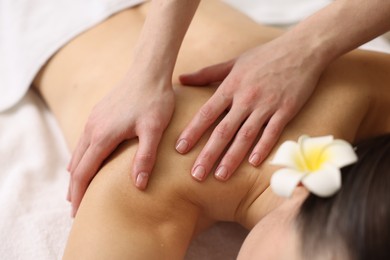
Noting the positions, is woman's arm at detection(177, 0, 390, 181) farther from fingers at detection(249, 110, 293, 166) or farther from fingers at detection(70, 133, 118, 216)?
fingers at detection(70, 133, 118, 216)

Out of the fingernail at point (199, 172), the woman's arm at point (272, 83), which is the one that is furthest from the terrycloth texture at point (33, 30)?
the fingernail at point (199, 172)

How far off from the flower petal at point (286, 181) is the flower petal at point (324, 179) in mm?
11

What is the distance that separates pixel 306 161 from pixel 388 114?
1.49 ft

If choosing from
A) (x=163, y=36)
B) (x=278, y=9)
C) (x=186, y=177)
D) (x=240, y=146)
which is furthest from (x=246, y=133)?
(x=278, y=9)

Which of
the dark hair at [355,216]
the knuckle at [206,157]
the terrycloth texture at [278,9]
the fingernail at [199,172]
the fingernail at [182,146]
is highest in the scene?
the dark hair at [355,216]

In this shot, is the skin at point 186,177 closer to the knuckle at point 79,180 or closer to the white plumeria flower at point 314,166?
the knuckle at point 79,180

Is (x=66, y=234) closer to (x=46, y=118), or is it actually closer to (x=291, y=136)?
(x=46, y=118)

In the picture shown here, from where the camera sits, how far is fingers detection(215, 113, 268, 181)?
0.96 metres

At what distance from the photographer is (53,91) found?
1341mm

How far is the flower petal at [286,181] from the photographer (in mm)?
667

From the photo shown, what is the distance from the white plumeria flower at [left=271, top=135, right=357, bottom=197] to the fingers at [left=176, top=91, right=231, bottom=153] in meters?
0.30

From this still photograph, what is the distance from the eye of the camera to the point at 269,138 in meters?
0.97

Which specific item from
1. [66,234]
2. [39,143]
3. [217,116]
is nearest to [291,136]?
[217,116]

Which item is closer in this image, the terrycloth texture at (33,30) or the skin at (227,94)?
the skin at (227,94)
